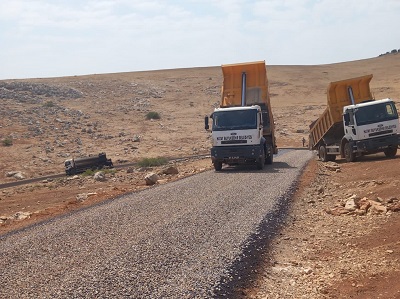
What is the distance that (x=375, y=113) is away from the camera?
83.3ft

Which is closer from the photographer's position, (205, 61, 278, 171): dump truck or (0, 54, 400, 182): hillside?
(205, 61, 278, 171): dump truck

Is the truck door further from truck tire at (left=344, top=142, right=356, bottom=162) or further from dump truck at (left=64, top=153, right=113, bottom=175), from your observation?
dump truck at (left=64, top=153, right=113, bottom=175)

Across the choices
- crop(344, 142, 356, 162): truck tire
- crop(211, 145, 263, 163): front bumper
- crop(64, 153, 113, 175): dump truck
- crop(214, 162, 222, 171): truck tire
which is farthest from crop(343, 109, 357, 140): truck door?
crop(64, 153, 113, 175): dump truck

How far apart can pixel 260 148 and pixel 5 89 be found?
60.4 metres

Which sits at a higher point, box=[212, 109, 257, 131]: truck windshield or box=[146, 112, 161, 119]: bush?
box=[212, 109, 257, 131]: truck windshield

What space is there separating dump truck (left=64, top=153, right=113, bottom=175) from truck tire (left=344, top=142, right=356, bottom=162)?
16710 mm

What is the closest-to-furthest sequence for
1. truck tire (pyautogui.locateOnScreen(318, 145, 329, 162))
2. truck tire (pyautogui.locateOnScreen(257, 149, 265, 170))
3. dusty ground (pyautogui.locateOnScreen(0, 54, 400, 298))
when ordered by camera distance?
1. dusty ground (pyautogui.locateOnScreen(0, 54, 400, 298))
2. truck tire (pyautogui.locateOnScreen(257, 149, 265, 170))
3. truck tire (pyautogui.locateOnScreen(318, 145, 329, 162))

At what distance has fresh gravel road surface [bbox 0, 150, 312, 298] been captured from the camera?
769 cm

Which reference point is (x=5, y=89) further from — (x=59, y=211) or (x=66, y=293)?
(x=66, y=293)

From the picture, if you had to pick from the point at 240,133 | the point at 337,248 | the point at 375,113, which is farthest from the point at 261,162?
the point at 337,248

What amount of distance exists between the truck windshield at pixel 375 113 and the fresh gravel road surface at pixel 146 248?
33.3ft

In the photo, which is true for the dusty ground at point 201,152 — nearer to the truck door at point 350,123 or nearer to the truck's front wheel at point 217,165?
the truck door at point 350,123

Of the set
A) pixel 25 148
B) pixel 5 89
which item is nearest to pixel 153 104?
pixel 5 89

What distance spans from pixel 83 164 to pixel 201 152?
1462 centimetres
